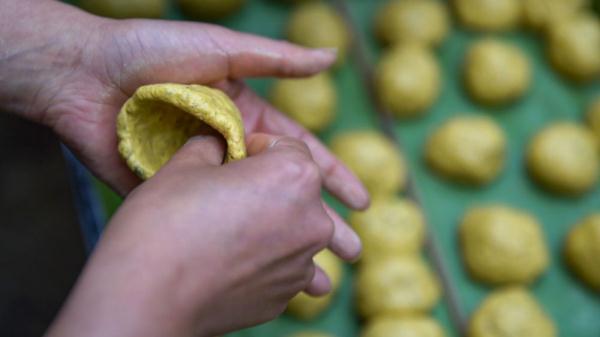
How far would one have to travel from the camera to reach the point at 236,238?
Answer: 747 mm

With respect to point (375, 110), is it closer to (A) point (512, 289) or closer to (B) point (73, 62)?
(A) point (512, 289)

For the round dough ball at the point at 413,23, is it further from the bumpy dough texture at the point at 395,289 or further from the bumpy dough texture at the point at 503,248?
the bumpy dough texture at the point at 395,289

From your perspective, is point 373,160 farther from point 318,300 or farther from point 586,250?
point 586,250

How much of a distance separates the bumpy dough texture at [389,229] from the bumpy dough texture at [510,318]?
26 cm

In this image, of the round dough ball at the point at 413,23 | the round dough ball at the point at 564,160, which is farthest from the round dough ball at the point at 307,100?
the round dough ball at the point at 564,160

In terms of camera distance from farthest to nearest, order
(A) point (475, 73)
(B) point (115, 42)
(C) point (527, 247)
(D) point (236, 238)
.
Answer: (A) point (475, 73) → (C) point (527, 247) → (B) point (115, 42) → (D) point (236, 238)

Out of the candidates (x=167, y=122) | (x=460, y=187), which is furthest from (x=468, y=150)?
(x=167, y=122)

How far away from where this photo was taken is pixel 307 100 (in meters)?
1.87

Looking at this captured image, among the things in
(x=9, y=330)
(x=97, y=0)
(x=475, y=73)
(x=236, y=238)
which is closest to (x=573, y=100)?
(x=475, y=73)

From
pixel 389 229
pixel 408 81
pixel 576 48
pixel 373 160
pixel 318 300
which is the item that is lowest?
→ pixel 318 300

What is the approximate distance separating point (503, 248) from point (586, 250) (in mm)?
228

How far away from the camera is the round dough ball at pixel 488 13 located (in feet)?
6.81

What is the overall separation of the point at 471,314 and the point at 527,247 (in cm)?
24

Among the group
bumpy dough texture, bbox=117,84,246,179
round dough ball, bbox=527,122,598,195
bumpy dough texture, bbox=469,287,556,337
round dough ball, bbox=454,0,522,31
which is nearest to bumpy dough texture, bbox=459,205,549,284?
bumpy dough texture, bbox=469,287,556,337
